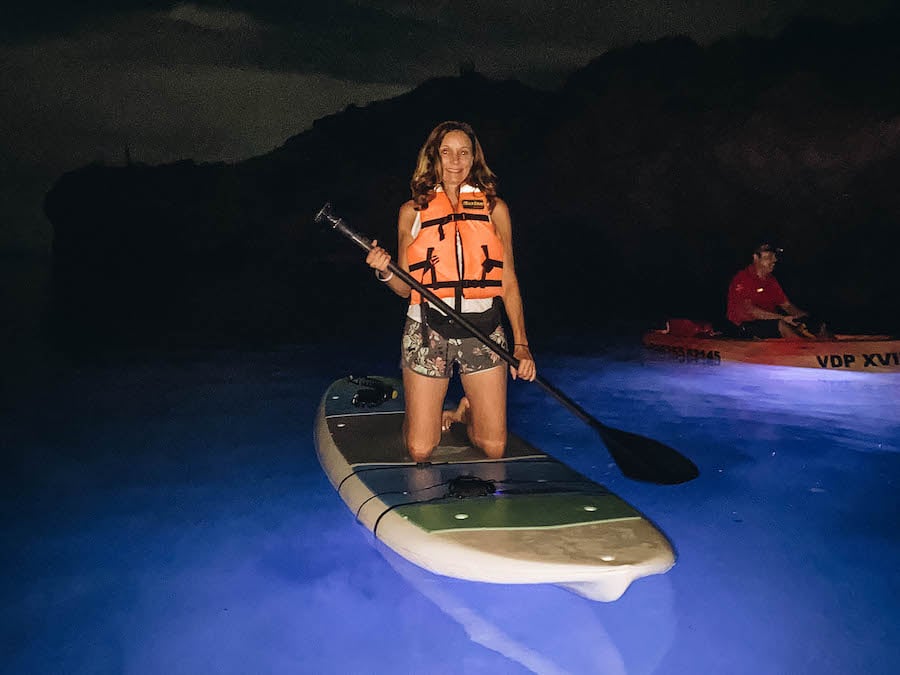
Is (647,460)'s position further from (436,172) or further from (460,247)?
(436,172)

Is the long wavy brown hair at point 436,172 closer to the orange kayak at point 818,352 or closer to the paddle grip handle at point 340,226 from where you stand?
the paddle grip handle at point 340,226

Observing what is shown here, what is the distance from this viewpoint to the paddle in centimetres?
365

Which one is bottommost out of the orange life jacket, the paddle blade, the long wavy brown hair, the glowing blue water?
the glowing blue water

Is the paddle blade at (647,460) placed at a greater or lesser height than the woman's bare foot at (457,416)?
lesser

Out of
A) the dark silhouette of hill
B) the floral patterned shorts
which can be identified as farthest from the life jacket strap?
the dark silhouette of hill

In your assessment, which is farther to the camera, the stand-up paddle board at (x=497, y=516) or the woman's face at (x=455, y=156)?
the woman's face at (x=455, y=156)

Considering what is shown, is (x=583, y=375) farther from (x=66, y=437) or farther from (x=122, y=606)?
(x=122, y=606)

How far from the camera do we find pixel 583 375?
8.70 meters

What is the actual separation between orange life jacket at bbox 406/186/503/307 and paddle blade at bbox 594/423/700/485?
1.07 metres

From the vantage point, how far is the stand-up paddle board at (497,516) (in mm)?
2574

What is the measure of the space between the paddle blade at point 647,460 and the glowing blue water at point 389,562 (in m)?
0.37

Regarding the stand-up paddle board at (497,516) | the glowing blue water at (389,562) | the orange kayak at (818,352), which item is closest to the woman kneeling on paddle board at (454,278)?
the stand-up paddle board at (497,516)

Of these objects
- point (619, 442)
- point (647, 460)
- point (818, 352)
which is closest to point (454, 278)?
point (619, 442)

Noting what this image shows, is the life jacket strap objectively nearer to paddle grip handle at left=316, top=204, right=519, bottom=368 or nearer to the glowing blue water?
paddle grip handle at left=316, top=204, right=519, bottom=368
